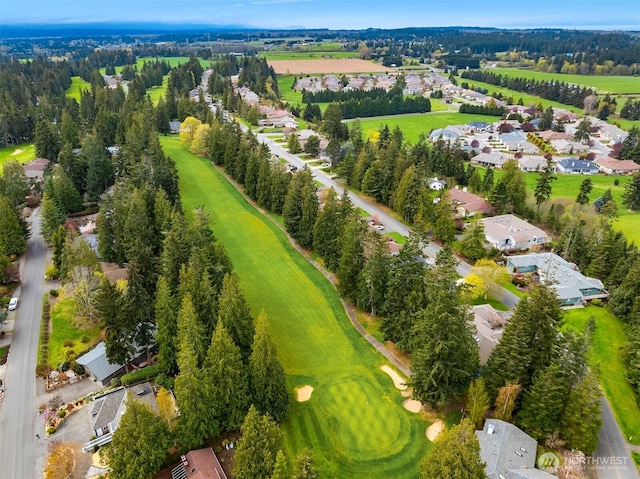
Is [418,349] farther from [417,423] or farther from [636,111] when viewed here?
[636,111]

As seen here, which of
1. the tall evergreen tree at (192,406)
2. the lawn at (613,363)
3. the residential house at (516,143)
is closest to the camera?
the tall evergreen tree at (192,406)

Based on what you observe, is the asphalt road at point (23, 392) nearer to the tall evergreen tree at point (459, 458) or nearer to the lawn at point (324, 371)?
the lawn at point (324, 371)

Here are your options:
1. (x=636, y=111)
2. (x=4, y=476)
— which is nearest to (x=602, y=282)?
(x=4, y=476)

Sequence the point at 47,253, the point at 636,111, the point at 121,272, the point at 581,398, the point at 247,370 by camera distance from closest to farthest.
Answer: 1. the point at 581,398
2. the point at 247,370
3. the point at 121,272
4. the point at 47,253
5. the point at 636,111

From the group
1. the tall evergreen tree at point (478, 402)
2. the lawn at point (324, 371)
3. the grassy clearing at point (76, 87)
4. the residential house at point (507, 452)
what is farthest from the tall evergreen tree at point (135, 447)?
the grassy clearing at point (76, 87)

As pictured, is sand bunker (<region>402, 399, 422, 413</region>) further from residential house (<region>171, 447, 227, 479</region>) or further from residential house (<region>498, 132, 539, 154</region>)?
residential house (<region>498, 132, 539, 154</region>)

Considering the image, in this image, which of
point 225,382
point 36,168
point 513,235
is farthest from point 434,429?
point 36,168

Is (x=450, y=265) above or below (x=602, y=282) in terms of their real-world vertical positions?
above
